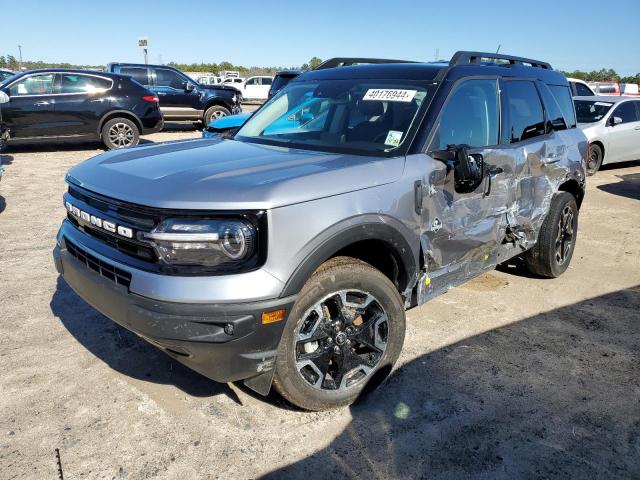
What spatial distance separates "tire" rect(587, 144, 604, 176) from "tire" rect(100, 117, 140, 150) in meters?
9.73

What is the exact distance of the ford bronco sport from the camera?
2.32m

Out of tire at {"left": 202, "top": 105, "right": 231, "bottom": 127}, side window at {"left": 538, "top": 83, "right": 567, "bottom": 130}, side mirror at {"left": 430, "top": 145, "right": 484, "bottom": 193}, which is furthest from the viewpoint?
tire at {"left": 202, "top": 105, "right": 231, "bottom": 127}

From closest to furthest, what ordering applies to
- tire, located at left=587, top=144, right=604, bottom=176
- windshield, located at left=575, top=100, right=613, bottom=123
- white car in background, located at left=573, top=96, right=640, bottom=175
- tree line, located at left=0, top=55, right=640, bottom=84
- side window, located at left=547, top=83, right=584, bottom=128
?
1. side window, located at left=547, top=83, right=584, bottom=128
2. white car in background, located at left=573, top=96, right=640, bottom=175
3. tire, located at left=587, top=144, right=604, bottom=176
4. windshield, located at left=575, top=100, right=613, bottom=123
5. tree line, located at left=0, top=55, right=640, bottom=84

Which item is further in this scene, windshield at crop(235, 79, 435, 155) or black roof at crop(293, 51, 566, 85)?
black roof at crop(293, 51, 566, 85)

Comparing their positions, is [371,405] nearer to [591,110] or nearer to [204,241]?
[204,241]

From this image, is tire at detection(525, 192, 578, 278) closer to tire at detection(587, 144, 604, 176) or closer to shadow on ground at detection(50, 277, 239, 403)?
shadow on ground at detection(50, 277, 239, 403)

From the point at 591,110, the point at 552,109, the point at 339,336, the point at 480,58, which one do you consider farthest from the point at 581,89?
the point at 339,336

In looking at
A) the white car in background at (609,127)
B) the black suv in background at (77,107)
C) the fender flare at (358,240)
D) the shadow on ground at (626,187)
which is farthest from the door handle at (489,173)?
the black suv in background at (77,107)

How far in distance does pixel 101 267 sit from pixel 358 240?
132 cm

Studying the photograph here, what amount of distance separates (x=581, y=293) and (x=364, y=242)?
113 inches

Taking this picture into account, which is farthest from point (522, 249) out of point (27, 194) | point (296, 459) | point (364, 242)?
point (27, 194)

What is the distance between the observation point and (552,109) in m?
4.73

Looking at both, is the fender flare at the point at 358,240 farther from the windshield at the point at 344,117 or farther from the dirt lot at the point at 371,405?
the dirt lot at the point at 371,405

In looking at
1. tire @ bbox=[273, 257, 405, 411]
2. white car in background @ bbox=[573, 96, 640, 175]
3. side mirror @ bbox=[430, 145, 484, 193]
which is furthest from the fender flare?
white car in background @ bbox=[573, 96, 640, 175]
